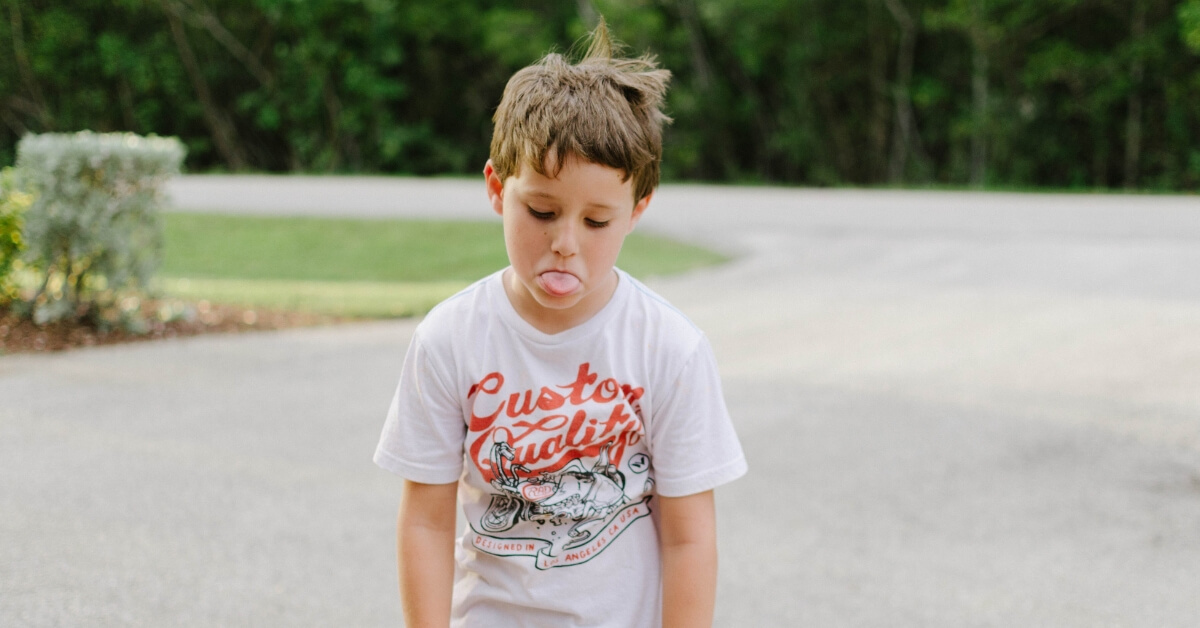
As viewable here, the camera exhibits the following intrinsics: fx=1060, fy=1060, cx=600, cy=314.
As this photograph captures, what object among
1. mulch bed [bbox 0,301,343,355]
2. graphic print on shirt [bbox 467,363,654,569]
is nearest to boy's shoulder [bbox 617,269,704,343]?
graphic print on shirt [bbox 467,363,654,569]

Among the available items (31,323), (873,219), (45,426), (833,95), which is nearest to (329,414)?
(45,426)

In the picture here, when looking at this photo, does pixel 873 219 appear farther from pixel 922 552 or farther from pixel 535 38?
pixel 535 38

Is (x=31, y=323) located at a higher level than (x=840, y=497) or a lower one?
higher

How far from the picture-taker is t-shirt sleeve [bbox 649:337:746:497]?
1718mm

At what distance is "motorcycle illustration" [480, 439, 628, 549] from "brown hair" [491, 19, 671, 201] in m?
0.45

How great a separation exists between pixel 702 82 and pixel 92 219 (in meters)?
20.2

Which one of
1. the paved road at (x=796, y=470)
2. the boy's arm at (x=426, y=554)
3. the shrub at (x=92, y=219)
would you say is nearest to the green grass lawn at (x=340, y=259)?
the shrub at (x=92, y=219)

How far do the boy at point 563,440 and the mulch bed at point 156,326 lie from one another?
19.2 ft

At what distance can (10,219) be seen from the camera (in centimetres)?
680

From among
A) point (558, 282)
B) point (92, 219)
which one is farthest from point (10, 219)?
point (558, 282)

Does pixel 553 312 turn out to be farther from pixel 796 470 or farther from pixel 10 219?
pixel 10 219

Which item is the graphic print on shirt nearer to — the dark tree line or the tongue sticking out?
Answer: the tongue sticking out

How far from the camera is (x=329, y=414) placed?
5383mm

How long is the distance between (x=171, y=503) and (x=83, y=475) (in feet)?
1.83
